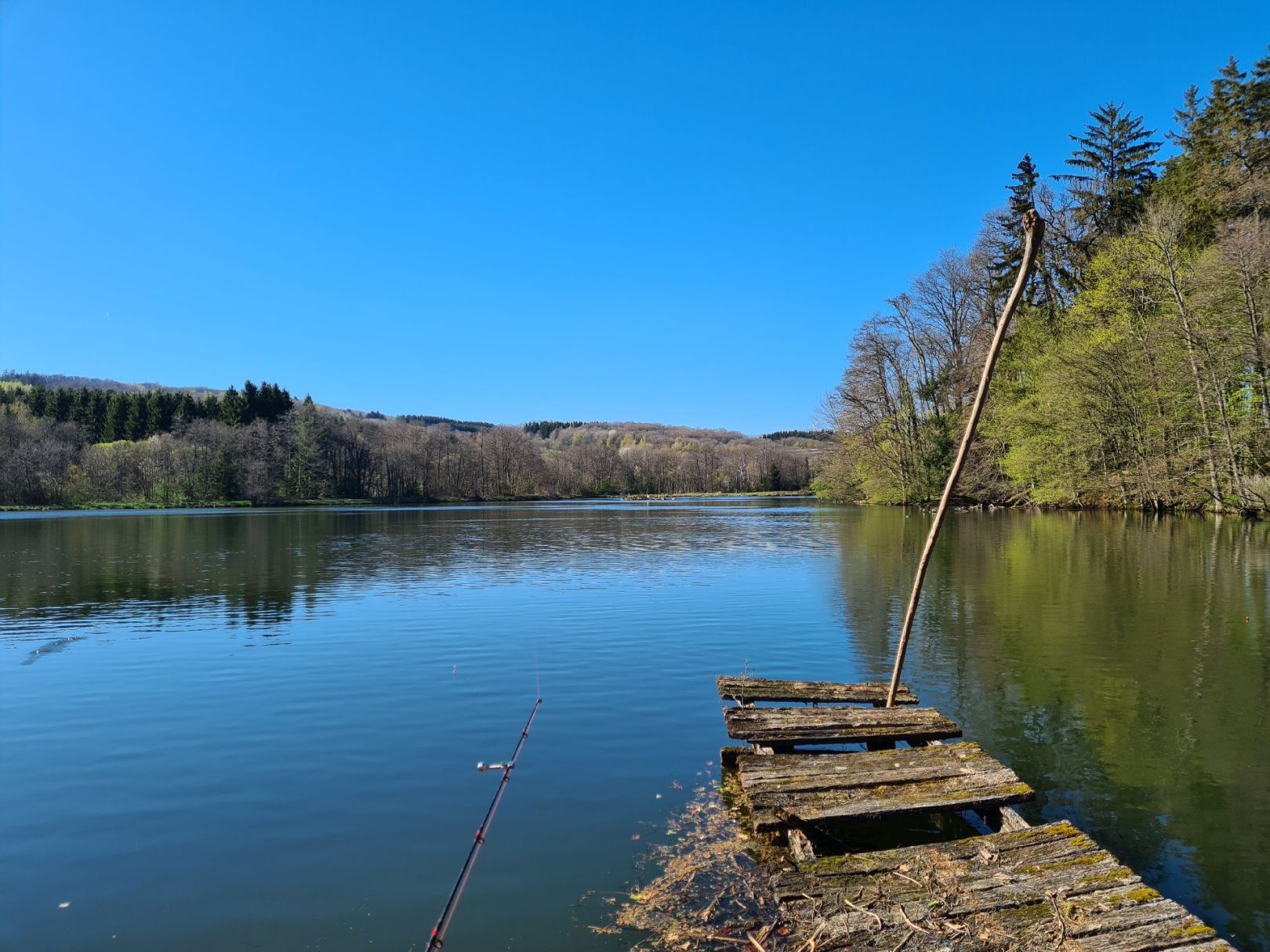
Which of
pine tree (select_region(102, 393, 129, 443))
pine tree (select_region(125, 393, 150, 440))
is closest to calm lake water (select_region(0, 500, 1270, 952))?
pine tree (select_region(125, 393, 150, 440))

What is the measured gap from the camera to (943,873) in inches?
194

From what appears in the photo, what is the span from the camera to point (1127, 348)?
143 ft

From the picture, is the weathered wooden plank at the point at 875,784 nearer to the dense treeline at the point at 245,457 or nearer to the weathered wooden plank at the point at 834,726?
the weathered wooden plank at the point at 834,726

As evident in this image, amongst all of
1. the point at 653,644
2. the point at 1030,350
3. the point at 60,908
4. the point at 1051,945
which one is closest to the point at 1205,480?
the point at 1030,350

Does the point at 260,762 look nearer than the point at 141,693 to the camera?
Yes

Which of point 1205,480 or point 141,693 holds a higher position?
point 1205,480

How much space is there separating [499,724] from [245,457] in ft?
382

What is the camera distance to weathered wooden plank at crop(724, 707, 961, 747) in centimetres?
809

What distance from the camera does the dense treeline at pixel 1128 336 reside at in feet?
123

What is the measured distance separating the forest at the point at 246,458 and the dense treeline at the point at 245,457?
186 millimetres

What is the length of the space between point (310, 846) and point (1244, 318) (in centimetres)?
4435

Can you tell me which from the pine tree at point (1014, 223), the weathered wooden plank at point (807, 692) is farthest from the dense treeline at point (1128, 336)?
the weathered wooden plank at point (807, 692)

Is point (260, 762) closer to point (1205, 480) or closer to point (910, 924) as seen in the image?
point (910, 924)

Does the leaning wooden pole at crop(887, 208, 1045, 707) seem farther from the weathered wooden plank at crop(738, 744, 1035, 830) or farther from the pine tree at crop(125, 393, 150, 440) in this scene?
the pine tree at crop(125, 393, 150, 440)
